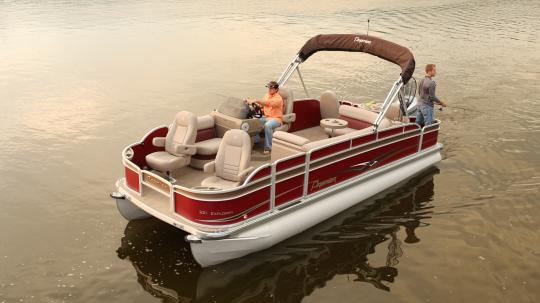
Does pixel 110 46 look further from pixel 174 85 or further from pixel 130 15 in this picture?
pixel 130 15

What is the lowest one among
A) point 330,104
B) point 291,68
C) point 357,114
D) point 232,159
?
point 232,159

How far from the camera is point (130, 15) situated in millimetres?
38469

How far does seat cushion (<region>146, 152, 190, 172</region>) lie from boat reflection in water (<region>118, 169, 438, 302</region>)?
1170 millimetres

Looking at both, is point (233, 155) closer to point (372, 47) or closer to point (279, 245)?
point (279, 245)

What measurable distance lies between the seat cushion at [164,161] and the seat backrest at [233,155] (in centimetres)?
101

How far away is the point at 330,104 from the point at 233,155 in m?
4.56

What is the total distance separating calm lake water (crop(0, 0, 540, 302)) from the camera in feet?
26.3

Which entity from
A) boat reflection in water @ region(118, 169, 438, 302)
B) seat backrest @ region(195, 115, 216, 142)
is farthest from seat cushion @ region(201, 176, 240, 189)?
seat backrest @ region(195, 115, 216, 142)

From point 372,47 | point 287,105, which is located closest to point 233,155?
point 287,105

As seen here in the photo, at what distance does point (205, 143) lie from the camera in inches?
406

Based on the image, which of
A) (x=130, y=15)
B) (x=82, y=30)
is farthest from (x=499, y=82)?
(x=130, y=15)

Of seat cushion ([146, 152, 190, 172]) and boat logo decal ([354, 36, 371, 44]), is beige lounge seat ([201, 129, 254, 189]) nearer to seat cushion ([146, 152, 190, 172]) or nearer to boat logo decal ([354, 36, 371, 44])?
seat cushion ([146, 152, 190, 172])

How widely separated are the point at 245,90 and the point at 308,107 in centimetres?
804

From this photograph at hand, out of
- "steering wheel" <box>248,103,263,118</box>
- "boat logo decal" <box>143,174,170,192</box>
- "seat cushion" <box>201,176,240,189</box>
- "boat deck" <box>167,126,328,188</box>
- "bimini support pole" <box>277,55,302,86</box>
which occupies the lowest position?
"boat deck" <box>167,126,328,188</box>
